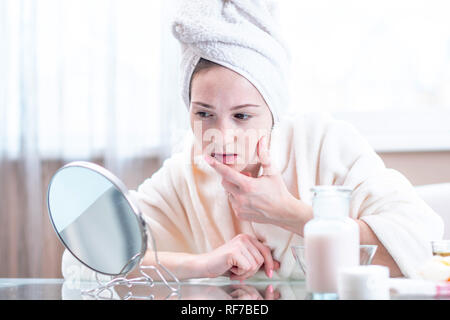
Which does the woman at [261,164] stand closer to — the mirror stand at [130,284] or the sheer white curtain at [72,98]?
the mirror stand at [130,284]

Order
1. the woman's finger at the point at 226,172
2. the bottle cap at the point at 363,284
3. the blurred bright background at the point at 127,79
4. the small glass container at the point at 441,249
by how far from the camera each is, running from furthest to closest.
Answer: the blurred bright background at the point at 127,79 → the woman's finger at the point at 226,172 → the small glass container at the point at 441,249 → the bottle cap at the point at 363,284

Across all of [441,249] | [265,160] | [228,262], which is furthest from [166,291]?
[441,249]

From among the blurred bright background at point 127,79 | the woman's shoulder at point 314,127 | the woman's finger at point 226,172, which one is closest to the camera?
the woman's finger at point 226,172

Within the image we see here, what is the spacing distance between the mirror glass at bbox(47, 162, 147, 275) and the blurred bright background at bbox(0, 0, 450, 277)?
106 cm

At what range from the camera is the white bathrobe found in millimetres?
956

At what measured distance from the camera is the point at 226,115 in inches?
39.3

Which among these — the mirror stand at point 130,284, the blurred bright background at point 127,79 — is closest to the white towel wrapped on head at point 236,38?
the mirror stand at point 130,284

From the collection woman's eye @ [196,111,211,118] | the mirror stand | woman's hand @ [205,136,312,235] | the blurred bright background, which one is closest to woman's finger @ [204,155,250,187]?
woman's hand @ [205,136,312,235]

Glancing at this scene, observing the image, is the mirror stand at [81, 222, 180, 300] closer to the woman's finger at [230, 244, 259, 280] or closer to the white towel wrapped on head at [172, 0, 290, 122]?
the woman's finger at [230, 244, 259, 280]

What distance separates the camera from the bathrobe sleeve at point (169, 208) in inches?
48.3

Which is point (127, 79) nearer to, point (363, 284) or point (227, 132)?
point (227, 132)

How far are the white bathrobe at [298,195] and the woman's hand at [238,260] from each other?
0.08ft

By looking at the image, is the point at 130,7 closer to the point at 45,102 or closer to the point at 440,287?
the point at 45,102
